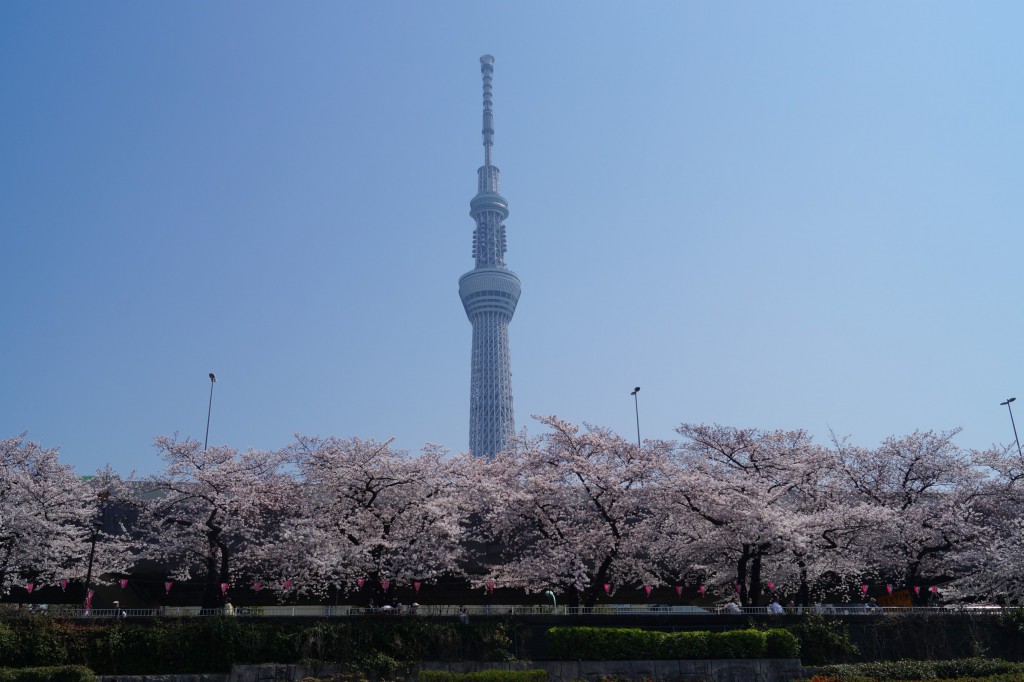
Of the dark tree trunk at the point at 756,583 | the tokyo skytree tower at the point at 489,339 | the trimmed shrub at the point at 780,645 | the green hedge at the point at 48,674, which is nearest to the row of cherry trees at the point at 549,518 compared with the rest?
the dark tree trunk at the point at 756,583

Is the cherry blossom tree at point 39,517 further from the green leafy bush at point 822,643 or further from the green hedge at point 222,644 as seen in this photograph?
the green leafy bush at point 822,643

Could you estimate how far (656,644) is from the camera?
1099 inches

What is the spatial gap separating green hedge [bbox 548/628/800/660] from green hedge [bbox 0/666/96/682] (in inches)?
555

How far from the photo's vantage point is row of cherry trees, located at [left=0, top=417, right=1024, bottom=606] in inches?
1531

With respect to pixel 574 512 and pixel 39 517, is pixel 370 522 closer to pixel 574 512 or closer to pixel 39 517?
pixel 574 512

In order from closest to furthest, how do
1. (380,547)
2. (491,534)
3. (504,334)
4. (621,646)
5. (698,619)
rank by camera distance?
1. (621,646)
2. (698,619)
3. (380,547)
4. (491,534)
5. (504,334)

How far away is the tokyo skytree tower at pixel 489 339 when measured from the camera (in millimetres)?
172000

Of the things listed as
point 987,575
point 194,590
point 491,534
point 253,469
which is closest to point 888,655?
point 987,575

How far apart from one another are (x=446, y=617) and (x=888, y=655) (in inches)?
641

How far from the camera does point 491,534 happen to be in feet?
144

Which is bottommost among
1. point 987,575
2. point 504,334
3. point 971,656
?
point 971,656

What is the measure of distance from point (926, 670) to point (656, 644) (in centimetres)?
877

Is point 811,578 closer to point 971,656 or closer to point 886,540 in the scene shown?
point 886,540

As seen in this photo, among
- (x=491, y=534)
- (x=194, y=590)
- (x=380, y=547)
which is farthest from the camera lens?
(x=194, y=590)
